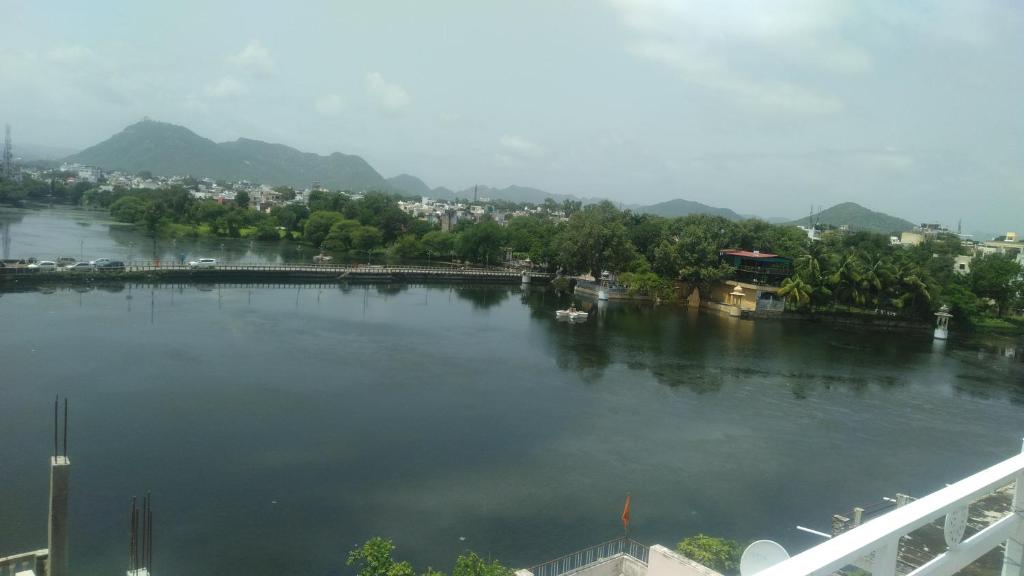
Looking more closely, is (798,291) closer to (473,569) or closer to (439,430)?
(439,430)

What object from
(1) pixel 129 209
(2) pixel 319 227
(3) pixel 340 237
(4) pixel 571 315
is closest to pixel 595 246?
(4) pixel 571 315

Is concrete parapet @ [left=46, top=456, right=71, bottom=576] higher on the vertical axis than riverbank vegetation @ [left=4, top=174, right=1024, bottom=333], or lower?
lower

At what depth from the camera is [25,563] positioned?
22.1 feet

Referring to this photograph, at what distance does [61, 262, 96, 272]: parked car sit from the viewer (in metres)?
25.1

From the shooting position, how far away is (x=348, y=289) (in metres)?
29.0

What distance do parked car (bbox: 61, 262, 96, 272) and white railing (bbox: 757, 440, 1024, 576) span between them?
28.1 meters

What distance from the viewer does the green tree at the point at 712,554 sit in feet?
21.6

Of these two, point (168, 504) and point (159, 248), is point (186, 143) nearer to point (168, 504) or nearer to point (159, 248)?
point (159, 248)

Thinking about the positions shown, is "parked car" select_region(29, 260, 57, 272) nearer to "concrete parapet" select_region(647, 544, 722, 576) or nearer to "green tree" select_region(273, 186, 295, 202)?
"concrete parapet" select_region(647, 544, 722, 576)

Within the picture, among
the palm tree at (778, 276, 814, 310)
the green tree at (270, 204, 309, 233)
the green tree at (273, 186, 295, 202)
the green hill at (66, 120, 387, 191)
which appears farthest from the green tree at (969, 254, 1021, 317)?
the green hill at (66, 120, 387, 191)

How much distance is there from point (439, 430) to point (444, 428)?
5.9 inches

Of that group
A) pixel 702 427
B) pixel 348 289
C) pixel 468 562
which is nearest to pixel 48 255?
pixel 348 289

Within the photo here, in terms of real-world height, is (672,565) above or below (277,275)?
above

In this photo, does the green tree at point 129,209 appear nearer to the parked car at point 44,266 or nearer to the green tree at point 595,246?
the parked car at point 44,266
